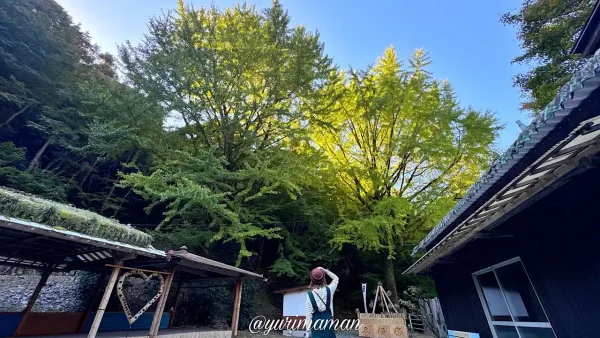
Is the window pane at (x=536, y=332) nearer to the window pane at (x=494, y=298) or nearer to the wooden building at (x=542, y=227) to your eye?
the wooden building at (x=542, y=227)

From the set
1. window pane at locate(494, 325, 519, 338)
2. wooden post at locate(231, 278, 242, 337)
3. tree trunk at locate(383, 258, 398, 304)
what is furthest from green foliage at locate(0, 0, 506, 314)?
window pane at locate(494, 325, 519, 338)

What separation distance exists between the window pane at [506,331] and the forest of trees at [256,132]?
485cm

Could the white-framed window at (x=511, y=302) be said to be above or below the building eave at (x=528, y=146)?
below

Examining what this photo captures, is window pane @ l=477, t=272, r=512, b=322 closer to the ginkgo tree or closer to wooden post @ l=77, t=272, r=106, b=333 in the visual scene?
the ginkgo tree

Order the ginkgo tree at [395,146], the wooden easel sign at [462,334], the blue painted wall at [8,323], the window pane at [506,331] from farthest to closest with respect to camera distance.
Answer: the ginkgo tree at [395,146], the blue painted wall at [8,323], the wooden easel sign at [462,334], the window pane at [506,331]

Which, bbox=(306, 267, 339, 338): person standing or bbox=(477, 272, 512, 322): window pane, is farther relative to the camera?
bbox=(477, 272, 512, 322): window pane

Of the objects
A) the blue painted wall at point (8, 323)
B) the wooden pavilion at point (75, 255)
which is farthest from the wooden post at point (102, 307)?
the blue painted wall at point (8, 323)

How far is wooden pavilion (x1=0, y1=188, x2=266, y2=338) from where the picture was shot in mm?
4152

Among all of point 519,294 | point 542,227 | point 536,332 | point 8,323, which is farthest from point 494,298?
point 8,323

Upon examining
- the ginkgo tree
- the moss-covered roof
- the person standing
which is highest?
the ginkgo tree

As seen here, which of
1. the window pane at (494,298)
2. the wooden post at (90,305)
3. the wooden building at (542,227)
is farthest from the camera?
the wooden post at (90,305)

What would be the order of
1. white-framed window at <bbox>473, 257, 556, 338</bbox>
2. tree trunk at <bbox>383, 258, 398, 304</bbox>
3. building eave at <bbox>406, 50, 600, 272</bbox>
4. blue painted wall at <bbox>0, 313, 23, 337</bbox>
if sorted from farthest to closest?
tree trunk at <bbox>383, 258, 398, 304</bbox>, blue painted wall at <bbox>0, 313, 23, 337</bbox>, white-framed window at <bbox>473, 257, 556, 338</bbox>, building eave at <bbox>406, 50, 600, 272</bbox>

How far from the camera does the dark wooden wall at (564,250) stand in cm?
226

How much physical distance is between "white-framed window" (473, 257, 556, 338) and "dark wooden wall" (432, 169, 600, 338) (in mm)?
158
